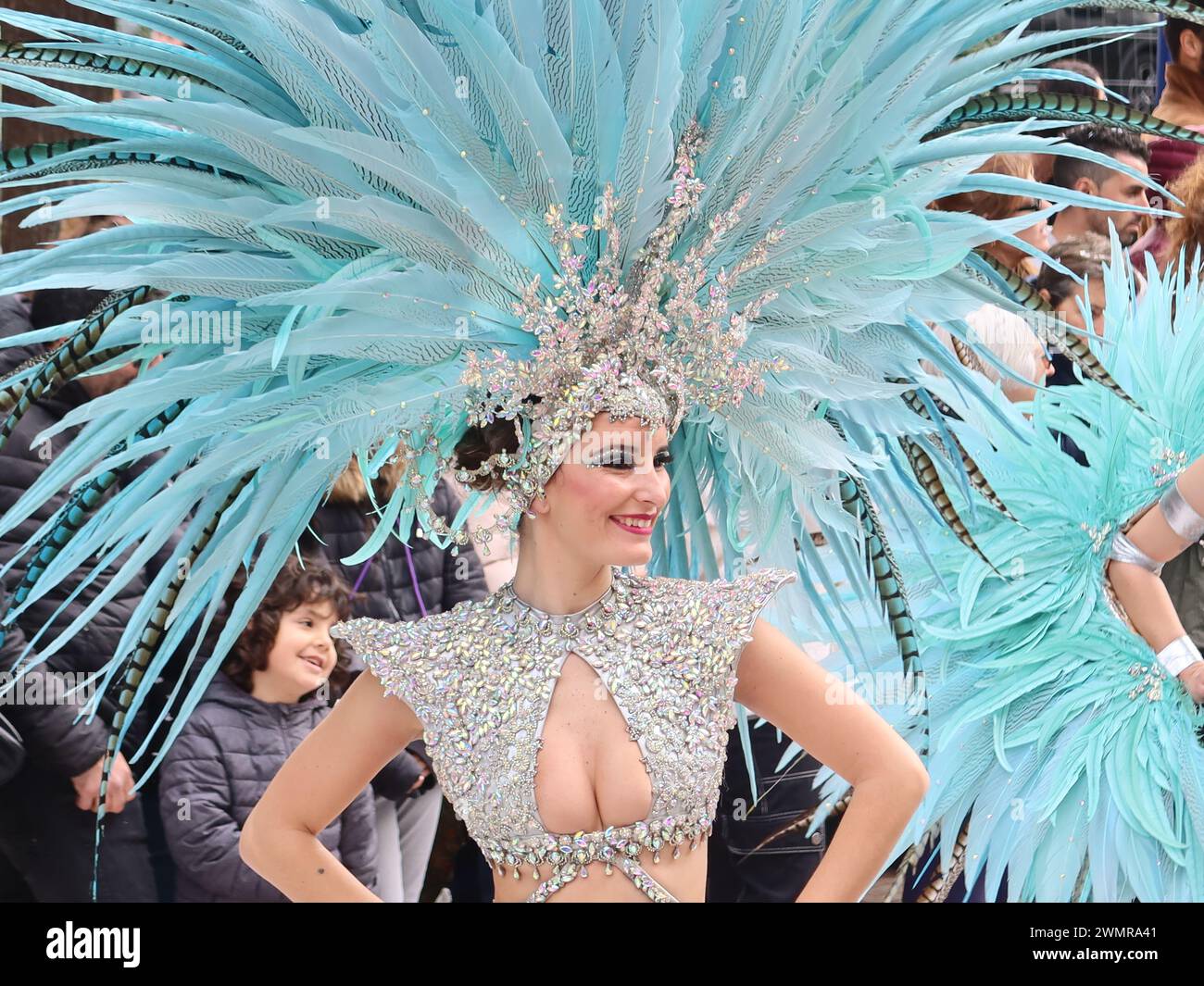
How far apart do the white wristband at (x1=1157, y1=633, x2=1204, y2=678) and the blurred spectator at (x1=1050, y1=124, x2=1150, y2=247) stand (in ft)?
3.42

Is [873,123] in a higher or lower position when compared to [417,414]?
higher

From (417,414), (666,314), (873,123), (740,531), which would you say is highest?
(873,123)

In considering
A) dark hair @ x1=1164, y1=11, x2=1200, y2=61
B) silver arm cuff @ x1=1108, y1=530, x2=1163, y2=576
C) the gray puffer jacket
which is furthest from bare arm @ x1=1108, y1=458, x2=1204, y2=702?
the gray puffer jacket

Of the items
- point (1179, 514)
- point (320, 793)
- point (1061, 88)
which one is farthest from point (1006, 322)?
point (320, 793)

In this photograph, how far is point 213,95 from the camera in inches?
60.1

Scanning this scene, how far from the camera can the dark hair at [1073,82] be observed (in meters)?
2.89

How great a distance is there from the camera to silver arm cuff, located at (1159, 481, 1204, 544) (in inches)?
93.9

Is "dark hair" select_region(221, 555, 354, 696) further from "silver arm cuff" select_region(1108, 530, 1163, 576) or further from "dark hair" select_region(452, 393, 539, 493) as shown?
"silver arm cuff" select_region(1108, 530, 1163, 576)

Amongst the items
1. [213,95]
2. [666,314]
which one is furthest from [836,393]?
[213,95]

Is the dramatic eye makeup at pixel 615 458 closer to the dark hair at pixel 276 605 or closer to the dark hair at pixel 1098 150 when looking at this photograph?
the dark hair at pixel 276 605

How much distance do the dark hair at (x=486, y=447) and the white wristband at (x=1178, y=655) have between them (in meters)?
1.31

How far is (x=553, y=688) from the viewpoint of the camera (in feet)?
5.23

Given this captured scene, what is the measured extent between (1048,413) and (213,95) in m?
1.58

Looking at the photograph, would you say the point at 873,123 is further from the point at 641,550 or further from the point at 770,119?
the point at 641,550
